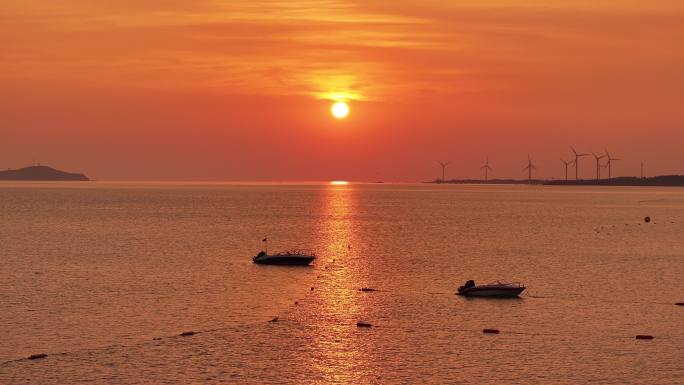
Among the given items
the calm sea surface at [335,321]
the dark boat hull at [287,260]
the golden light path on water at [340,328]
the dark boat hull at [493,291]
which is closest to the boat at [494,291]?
the dark boat hull at [493,291]

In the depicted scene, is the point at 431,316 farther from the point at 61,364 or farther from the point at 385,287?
the point at 61,364

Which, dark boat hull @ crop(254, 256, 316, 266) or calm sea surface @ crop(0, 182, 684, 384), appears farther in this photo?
dark boat hull @ crop(254, 256, 316, 266)

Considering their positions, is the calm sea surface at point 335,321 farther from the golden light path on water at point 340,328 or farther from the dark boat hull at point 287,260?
the dark boat hull at point 287,260

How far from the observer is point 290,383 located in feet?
213

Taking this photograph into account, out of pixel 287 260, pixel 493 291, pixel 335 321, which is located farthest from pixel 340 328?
pixel 287 260

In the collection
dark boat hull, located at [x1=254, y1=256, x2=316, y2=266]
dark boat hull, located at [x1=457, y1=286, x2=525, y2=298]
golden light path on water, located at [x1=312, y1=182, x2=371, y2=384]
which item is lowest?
golden light path on water, located at [x1=312, y1=182, x2=371, y2=384]

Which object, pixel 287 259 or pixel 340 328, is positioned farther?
pixel 287 259

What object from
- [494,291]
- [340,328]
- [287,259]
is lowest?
[340,328]

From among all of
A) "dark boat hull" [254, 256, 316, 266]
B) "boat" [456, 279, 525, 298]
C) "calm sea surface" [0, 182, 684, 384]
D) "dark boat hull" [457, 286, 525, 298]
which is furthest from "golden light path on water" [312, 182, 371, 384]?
"dark boat hull" [457, 286, 525, 298]

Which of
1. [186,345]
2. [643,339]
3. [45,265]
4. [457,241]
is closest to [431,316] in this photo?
[643,339]

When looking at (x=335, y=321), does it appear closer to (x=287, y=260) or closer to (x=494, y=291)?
(x=494, y=291)

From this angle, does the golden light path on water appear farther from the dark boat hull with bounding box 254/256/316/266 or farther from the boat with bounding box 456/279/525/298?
the boat with bounding box 456/279/525/298

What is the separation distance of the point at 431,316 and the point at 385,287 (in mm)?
23060

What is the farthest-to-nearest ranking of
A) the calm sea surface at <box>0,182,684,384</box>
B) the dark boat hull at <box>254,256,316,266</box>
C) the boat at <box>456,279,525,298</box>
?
1. the dark boat hull at <box>254,256,316,266</box>
2. the boat at <box>456,279,525,298</box>
3. the calm sea surface at <box>0,182,684,384</box>
